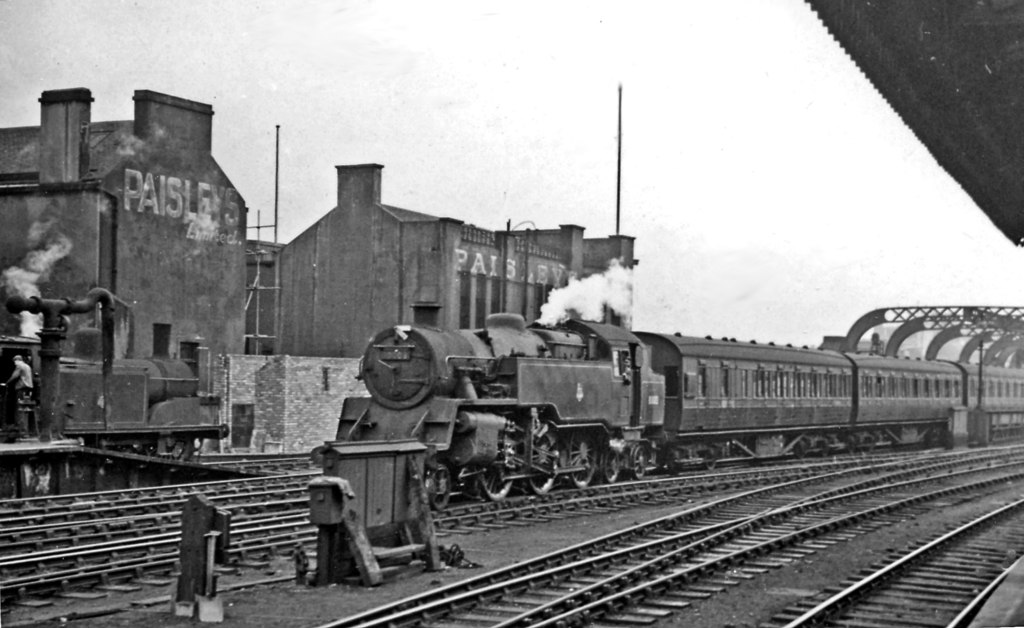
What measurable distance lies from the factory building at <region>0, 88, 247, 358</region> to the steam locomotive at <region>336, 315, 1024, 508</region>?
11432 millimetres

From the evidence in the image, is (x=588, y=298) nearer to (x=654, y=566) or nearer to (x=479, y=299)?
(x=654, y=566)

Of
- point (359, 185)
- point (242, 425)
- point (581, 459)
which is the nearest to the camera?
point (581, 459)

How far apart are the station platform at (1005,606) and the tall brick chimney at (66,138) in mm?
25689

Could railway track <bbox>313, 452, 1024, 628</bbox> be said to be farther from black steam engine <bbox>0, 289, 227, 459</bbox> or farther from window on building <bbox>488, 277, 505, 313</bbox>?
window on building <bbox>488, 277, 505, 313</bbox>

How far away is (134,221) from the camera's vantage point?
31344mm

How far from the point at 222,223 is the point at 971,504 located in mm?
22463

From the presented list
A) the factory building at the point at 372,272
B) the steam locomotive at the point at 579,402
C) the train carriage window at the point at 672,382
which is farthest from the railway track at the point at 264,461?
the factory building at the point at 372,272

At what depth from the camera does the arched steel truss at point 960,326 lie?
156 ft

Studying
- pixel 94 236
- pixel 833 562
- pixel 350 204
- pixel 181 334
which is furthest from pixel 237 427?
pixel 833 562

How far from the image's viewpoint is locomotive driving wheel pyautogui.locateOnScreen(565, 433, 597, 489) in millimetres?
19750

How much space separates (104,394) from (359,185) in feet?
59.9

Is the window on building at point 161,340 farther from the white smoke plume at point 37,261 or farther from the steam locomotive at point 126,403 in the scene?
the steam locomotive at point 126,403

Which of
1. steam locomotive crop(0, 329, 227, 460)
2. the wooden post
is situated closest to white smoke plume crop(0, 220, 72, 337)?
steam locomotive crop(0, 329, 227, 460)

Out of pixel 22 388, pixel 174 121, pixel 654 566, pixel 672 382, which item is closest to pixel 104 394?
pixel 22 388
